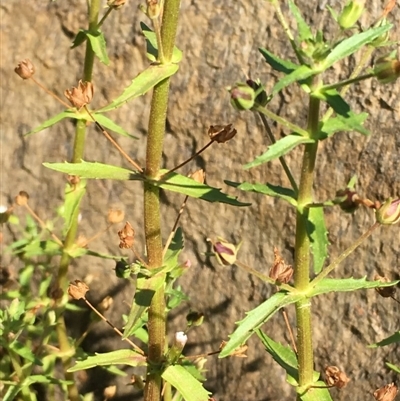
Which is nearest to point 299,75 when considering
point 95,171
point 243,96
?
point 243,96

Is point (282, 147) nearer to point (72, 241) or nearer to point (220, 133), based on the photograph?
point (220, 133)

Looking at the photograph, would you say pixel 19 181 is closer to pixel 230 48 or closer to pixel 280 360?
pixel 230 48

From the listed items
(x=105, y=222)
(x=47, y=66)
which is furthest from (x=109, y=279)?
(x=47, y=66)

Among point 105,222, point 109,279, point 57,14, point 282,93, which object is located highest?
point 57,14

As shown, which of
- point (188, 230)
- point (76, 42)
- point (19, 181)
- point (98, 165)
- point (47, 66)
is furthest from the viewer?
point (19, 181)

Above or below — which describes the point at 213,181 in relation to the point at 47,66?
below

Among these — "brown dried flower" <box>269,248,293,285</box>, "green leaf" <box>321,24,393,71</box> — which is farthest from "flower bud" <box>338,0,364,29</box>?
"brown dried flower" <box>269,248,293,285</box>

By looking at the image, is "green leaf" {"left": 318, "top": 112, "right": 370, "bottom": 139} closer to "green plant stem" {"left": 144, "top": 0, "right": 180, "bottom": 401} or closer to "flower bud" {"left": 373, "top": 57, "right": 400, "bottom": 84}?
"flower bud" {"left": 373, "top": 57, "right": 400, "bottom": 84}
